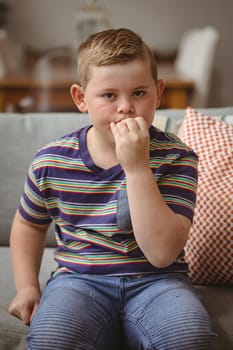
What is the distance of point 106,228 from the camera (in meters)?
1.20

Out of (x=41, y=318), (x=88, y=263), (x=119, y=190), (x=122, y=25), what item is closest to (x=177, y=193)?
(x=119, y=190)

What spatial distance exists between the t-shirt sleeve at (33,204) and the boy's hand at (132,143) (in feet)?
0.78

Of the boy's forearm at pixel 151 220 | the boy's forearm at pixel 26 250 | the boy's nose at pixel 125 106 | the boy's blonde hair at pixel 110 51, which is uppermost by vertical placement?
the boy's blonde hair at pixel 110 51

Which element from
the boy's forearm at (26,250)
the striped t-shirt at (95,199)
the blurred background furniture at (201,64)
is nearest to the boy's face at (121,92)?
the striped t-shirt at (95,199)

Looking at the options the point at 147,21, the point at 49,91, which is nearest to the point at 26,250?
the point at 49,91

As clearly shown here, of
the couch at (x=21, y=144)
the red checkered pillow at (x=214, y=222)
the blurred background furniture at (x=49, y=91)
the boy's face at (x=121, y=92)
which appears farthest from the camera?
the blurred background furniture at (x=49, y=91)

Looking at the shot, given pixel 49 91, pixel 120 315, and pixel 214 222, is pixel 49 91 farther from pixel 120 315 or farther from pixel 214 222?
pixel 120 315

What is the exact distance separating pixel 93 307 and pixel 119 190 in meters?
0.24

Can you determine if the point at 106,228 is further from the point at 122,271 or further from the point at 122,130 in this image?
the point at 122,130

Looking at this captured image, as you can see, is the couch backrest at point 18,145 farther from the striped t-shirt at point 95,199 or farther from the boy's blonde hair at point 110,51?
the boy's blonde hair at point 110,51

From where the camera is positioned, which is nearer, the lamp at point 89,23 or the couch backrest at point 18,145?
the couch backrest at point 18,145

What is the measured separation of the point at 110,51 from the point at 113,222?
1.13 feet

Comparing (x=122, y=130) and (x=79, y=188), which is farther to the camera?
(x=79, y=188)

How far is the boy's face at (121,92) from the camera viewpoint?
1130 millimetres
